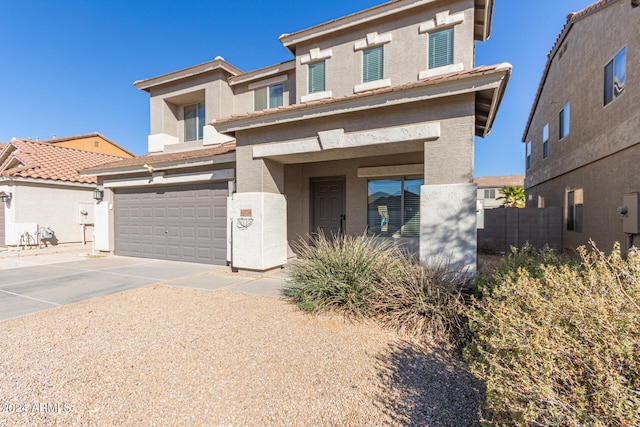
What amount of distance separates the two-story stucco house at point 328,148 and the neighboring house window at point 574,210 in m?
5.50

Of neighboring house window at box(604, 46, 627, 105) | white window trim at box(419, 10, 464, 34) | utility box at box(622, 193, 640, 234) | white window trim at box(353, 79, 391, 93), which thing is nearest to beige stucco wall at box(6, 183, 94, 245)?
white window trim at box(353, 79, 391, 93)

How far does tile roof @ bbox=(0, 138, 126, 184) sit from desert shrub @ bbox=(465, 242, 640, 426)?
17.6 meters

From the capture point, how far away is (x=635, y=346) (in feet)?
6.17

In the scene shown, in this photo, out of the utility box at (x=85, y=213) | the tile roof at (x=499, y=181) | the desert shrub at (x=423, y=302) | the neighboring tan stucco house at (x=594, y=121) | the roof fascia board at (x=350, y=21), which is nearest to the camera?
the desert shrub at (x=423, y=302)

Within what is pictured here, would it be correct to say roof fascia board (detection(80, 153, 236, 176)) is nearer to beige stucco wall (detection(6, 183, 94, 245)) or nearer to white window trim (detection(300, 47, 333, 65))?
white window trim (detection(300, 47, 333, 65))

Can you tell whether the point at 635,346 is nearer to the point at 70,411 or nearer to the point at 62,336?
the point at 70,411

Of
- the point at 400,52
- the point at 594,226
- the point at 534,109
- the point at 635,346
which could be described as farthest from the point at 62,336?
the point at 534,109

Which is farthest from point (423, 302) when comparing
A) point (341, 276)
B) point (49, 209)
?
point (49, 209)

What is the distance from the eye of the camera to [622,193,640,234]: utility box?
681 centimetres

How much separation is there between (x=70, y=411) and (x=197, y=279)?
4939mm

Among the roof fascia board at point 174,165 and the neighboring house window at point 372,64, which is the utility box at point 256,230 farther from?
the neighboring house window at point 372,64

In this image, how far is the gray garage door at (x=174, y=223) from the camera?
921 cm

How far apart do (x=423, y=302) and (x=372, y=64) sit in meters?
7.28

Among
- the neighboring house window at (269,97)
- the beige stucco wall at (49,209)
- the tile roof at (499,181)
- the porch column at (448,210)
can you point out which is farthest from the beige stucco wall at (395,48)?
the tile roof at (499,181)
